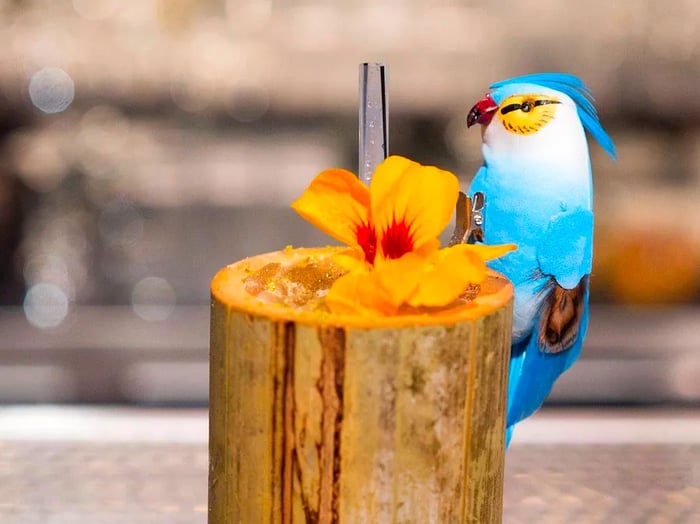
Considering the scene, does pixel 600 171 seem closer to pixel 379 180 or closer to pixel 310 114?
pixel 310 114

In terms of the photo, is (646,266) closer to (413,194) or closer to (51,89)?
(51,89)

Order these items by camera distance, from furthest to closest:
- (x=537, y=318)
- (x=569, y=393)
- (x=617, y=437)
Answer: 1. (x=569, y=393)
2. (x=617, y=437)
3. (x=537, y=318)

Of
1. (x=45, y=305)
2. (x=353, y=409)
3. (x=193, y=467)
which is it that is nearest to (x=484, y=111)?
(x=353, y=409)

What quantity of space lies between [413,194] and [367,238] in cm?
4

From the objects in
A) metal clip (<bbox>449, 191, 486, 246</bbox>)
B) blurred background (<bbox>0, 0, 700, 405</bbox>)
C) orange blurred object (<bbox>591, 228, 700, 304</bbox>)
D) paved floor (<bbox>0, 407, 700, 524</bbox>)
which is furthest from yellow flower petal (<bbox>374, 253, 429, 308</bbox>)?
orange blurred object (<bbox>591, 228, 700, 304</bbox>)

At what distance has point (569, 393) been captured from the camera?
5.16 ft

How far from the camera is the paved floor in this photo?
31.0 inches

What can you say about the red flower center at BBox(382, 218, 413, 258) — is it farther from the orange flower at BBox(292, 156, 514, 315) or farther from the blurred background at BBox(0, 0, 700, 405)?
the blurred background at BBox(0, 0, 700, 405)

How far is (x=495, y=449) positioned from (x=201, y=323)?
1.29 meters

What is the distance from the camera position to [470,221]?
60cm

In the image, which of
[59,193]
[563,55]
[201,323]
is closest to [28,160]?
[59,193]

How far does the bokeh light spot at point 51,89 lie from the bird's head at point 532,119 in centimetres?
134

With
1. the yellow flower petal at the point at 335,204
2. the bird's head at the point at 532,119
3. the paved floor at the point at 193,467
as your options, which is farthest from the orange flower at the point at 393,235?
the paved floor at the point at 193,467

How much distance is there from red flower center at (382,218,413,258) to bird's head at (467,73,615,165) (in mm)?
143
